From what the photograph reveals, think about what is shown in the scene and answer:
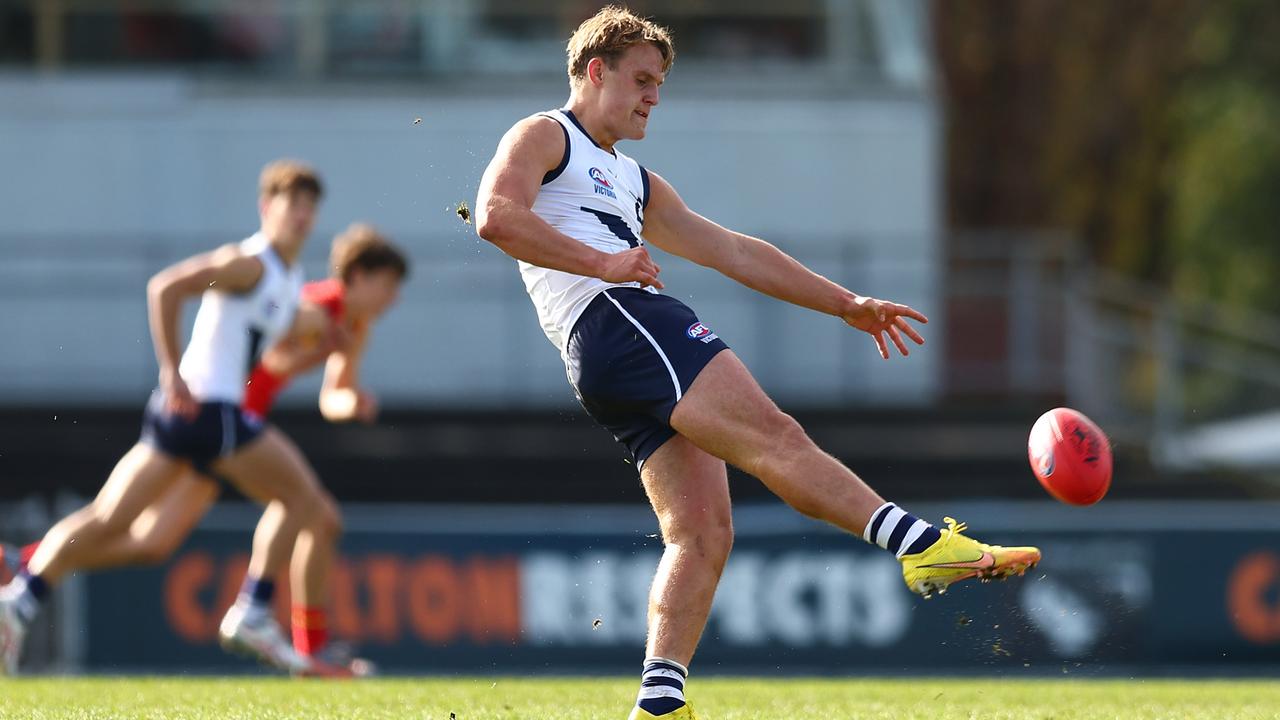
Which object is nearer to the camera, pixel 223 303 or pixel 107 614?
pixel 223 303

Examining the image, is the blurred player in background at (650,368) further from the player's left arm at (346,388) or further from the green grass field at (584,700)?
the player's left arm at (346,388)

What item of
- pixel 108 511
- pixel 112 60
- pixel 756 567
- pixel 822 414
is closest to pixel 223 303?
pixel 108 511

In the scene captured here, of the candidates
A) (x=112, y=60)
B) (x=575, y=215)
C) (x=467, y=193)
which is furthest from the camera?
(x=112, y=60)

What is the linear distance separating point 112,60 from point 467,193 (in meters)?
12.6

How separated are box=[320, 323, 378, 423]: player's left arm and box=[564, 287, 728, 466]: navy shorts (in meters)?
3.68

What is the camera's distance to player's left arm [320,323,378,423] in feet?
30.8

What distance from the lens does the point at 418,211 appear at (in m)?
17.9

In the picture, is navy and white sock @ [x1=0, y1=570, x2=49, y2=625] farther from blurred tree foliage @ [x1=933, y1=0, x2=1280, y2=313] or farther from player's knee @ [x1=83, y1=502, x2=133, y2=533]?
blurred tree foliage @ [x1=933, y1=0, x2=1280, y2=313]

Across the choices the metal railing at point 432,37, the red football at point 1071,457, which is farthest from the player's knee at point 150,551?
the metal railing at point 432,37

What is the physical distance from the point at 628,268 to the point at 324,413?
4.51 meters

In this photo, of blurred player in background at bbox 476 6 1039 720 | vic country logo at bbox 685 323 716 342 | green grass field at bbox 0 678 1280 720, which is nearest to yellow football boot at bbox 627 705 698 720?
blurred player in background at bbox 476 6 1039 720

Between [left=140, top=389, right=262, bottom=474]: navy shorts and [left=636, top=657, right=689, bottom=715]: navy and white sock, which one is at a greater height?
[left=636, top=657, right=689, bottom=715]: navy and white sock

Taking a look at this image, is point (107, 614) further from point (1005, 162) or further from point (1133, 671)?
point (1005, 162)

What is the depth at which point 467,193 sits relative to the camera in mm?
6340
